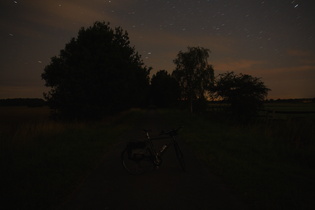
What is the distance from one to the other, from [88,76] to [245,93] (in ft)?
43.9

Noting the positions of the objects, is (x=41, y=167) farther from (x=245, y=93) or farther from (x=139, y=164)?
(x=245, y=93)

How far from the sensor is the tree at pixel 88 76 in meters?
18.2

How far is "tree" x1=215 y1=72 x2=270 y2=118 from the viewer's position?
696 inches

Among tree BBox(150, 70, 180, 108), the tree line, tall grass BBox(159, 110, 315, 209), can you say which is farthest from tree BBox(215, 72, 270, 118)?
tree BBox(150, 70, 180, 108)

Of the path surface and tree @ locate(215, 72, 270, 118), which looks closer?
the path surface

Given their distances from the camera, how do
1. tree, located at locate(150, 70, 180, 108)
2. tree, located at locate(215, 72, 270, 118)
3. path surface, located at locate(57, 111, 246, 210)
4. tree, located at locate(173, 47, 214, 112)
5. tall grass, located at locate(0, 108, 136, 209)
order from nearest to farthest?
path surface, located at locate(57, 111, 246, 210), tall grass, located at locate(0, 108, 136, 209), tree, located at locate(215, 72, 270, 118), tree, located at locate(173, 47, 214, 112), tree, located at locate(150, 70, 180, 108)

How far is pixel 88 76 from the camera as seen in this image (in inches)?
724

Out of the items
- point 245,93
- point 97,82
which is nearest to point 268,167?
point 245,93

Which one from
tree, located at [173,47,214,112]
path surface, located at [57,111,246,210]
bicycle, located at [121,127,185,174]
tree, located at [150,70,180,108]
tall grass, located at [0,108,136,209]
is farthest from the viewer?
tree, located at [150,70,180,108]

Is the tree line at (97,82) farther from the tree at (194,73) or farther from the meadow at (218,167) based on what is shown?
the tree at (194,73)

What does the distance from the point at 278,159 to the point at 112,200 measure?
6219mm

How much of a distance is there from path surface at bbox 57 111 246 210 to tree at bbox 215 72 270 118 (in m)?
12.6

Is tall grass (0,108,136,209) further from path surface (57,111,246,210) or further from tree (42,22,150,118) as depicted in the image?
tree (42,22,150,118)

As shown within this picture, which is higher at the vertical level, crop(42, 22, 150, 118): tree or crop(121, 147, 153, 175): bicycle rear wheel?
crop(42, 22, 150, 118): tree
